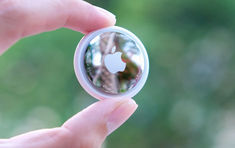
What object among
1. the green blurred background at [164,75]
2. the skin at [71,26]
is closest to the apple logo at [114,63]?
the skin at [71,26]

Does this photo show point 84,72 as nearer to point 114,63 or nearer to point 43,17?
point 114,63

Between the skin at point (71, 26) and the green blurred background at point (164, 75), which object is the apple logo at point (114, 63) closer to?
the skin at point (71, 26)

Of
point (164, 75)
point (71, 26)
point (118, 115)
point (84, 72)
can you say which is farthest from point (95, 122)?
point (164, 75)

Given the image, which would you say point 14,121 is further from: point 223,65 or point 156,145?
point 223,65

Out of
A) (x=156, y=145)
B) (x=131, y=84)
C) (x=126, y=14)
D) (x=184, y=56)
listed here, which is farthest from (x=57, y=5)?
(x=156, y=145)

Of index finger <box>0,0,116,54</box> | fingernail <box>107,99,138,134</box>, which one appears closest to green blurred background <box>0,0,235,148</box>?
index finger <box>0,0,116,54</box>

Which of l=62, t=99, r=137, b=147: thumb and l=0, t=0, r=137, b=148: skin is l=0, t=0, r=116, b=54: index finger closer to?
l=0, t=0, r=137, b=148: skin
